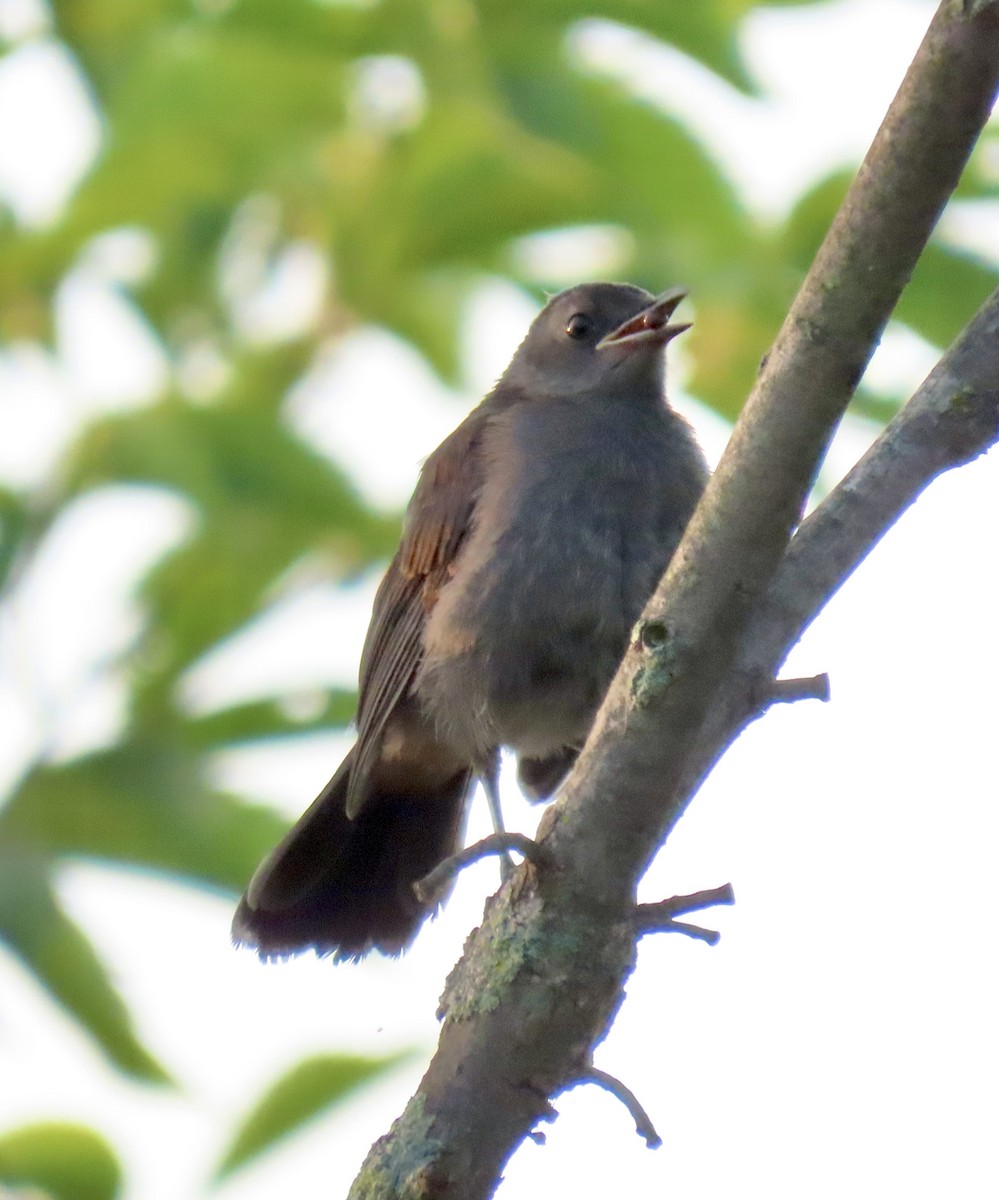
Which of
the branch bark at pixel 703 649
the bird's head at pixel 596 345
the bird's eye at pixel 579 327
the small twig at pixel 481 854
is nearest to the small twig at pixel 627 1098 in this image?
the branch bark at pixel 703 649

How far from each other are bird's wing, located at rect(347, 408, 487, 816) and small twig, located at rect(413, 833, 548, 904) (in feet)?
6.57

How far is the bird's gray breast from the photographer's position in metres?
4.64

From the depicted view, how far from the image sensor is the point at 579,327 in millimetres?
5762

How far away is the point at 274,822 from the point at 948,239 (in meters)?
1.84

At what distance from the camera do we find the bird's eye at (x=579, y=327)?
5750mm

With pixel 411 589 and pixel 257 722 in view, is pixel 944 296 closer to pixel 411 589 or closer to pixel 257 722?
pixel 257 722

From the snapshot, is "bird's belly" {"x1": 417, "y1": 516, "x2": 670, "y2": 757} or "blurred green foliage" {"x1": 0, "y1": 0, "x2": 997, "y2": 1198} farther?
"bird's belly" {"x1": 417, "y1": 516, "x2": 670, "y2": 757}

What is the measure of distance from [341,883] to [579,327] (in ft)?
6.27

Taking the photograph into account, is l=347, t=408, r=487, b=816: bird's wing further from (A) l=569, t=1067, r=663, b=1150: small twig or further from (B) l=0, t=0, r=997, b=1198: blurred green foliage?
(A) l=569, t=1067, r=663, b=1150: small twig

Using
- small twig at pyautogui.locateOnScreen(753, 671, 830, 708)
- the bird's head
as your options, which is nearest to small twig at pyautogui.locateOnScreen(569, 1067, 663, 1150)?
small twig at pyautogui.locateOnScreen(753, 671, 830, 708)

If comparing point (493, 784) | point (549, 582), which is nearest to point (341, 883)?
point (493, 784)

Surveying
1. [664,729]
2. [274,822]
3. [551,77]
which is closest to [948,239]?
[551,77]

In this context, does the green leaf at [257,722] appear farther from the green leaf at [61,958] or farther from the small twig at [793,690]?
the small twig at [793,690]

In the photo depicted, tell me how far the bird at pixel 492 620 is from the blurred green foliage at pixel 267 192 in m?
0.58
